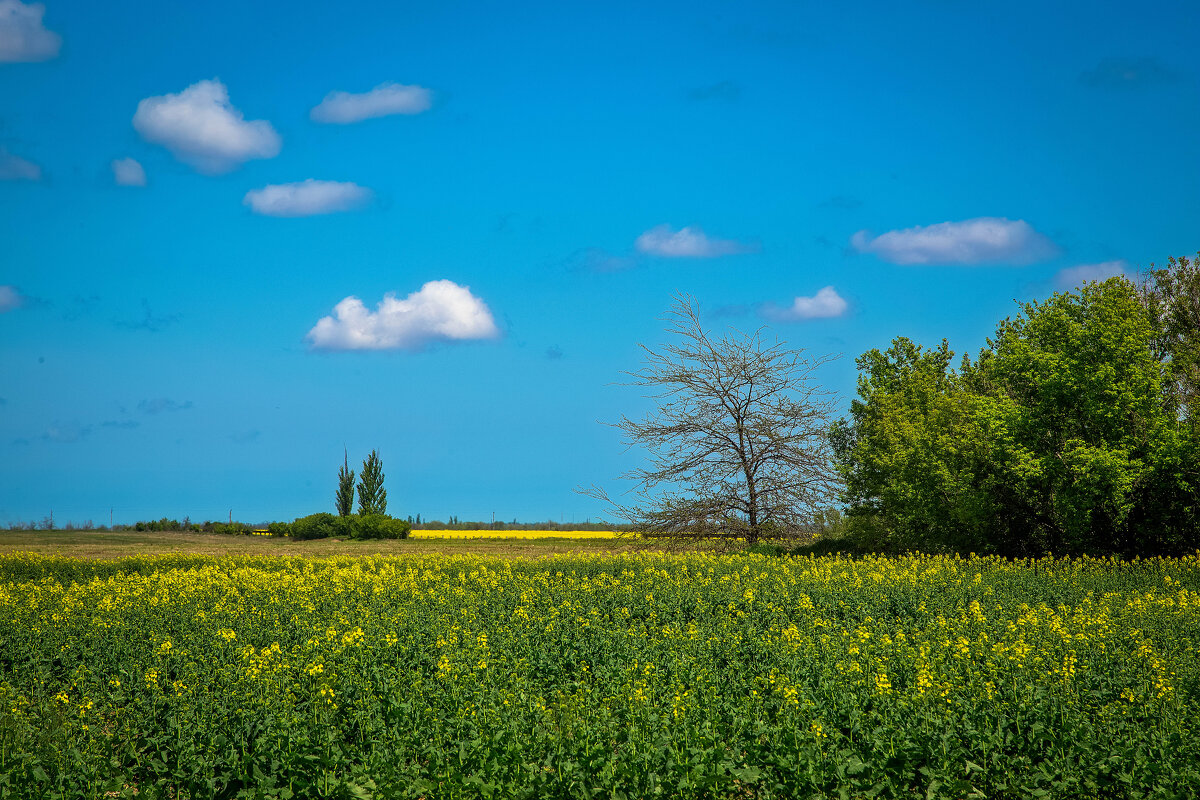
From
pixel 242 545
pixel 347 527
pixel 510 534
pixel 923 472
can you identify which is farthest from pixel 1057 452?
pixel 347 527

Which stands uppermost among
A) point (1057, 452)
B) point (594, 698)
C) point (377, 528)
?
point (1057, 452)

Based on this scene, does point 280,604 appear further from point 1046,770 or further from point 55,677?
point 1046,770

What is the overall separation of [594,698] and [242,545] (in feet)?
115

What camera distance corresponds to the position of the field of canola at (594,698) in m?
6.45

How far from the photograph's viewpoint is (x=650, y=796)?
603 centimetres

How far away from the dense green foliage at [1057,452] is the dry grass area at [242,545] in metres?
10.3

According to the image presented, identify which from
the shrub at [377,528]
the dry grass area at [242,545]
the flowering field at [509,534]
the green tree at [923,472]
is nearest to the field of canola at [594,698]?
the green tree at [923,472]

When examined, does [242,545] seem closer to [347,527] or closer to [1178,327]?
[347,527]

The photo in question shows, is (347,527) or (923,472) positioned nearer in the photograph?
(923,472)

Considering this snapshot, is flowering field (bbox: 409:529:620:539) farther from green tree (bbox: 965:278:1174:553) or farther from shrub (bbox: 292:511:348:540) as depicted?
green tree (bbox: 965:278:1174:553)

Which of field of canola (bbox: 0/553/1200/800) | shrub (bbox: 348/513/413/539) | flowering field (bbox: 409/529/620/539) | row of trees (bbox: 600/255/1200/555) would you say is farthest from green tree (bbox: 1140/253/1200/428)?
shrub (bbox: 348/513/413/539)

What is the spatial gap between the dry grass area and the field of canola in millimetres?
18688

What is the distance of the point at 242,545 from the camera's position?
38.9 meters

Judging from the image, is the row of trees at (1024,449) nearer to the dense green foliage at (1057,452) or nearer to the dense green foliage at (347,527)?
the dense green foliage at (1057,452)
